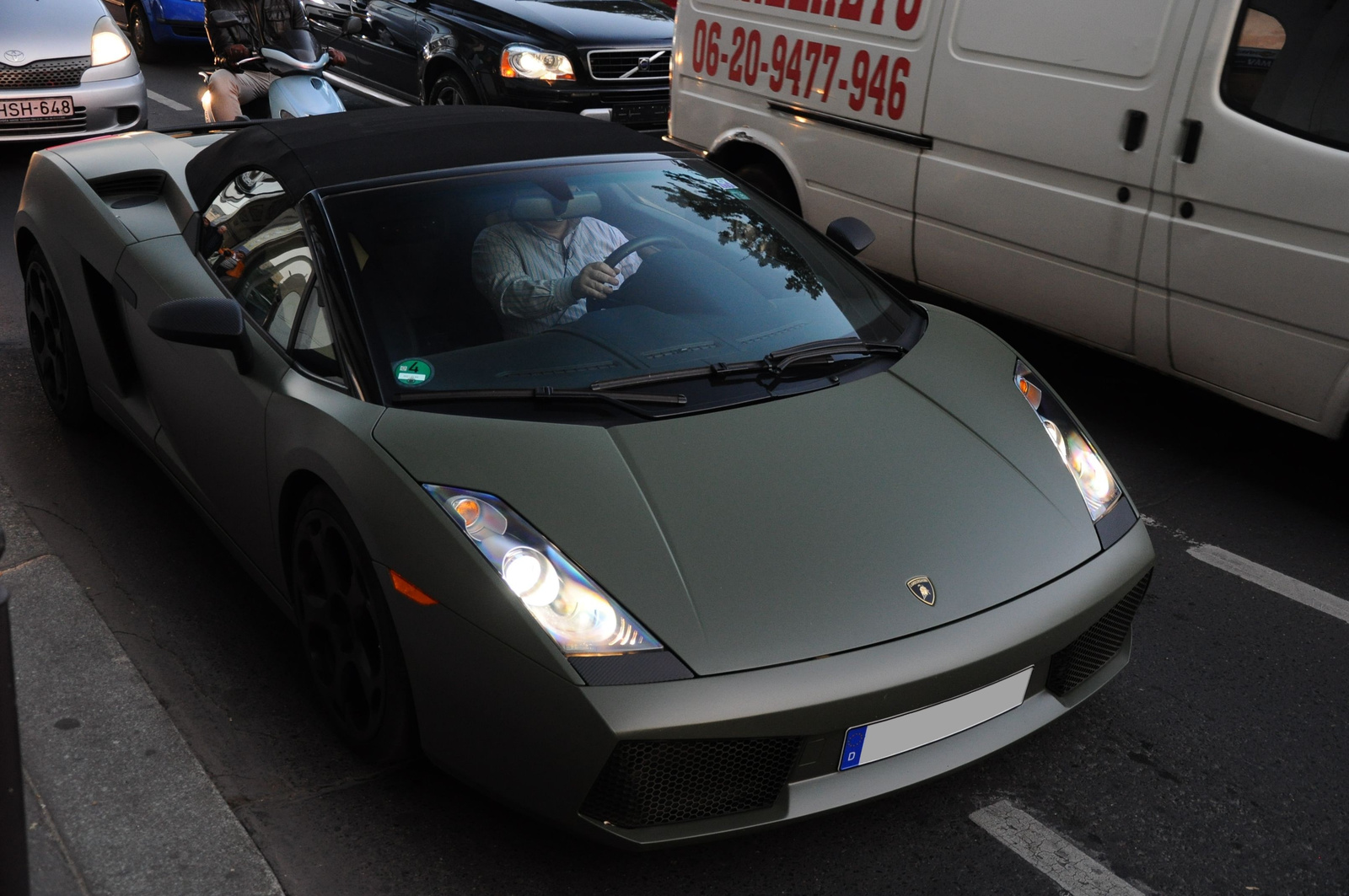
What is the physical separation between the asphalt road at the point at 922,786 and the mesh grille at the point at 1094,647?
1.01 ft

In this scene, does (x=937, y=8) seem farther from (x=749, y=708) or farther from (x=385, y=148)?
(x=749, y=708)

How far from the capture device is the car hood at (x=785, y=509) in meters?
2.49

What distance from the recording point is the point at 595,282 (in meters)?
3.32

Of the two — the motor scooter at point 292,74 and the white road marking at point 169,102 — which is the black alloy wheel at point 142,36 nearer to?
the white road marking at point 169,102

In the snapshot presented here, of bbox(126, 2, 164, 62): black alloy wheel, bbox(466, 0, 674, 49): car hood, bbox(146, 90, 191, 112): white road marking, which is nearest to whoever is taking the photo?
bbox(466, 0, 674, 49): car hood

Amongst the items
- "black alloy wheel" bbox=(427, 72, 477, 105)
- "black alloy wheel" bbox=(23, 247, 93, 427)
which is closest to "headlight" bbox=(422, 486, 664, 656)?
"black alloy wheel" bbox=(23, 247, 93, 427)

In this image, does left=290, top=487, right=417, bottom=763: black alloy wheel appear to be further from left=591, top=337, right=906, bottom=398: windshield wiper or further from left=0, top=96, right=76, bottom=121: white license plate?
left=0, top=96, right=76, bottom=121: white license plate

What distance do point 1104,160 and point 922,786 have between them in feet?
9.94

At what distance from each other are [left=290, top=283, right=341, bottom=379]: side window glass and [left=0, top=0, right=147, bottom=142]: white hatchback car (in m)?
6.54

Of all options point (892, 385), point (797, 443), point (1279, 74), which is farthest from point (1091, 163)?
point (797, 443)

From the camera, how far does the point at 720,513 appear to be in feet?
8.79

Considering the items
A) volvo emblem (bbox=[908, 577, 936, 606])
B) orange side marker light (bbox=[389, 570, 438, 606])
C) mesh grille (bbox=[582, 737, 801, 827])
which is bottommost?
mesh grille (bbox=[582, 737, 801, 827])

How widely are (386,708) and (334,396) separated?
0.71m

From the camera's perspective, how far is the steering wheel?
3.40 meters
